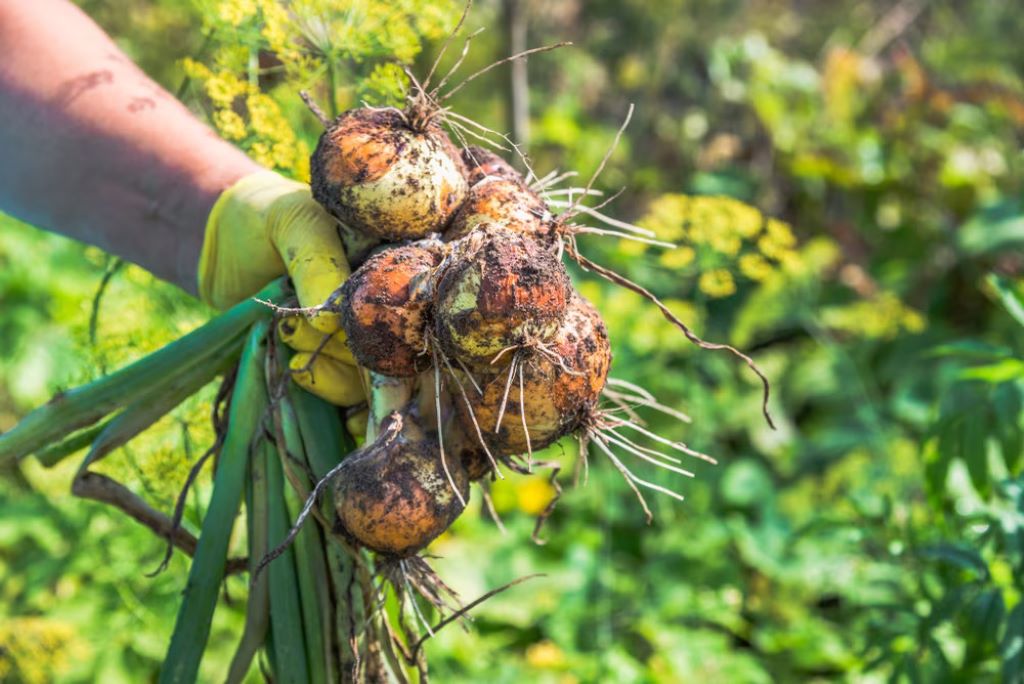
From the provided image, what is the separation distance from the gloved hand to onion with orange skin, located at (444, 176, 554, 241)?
0.19 m

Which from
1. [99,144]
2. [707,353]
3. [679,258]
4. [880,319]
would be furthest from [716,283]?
[99,144]

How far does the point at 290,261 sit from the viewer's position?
4.83 ft

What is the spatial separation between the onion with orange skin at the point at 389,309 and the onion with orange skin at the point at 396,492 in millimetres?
93

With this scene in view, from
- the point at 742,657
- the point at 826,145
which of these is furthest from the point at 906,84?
the point at 742,657

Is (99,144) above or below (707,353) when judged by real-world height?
above

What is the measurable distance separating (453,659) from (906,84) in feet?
13.5

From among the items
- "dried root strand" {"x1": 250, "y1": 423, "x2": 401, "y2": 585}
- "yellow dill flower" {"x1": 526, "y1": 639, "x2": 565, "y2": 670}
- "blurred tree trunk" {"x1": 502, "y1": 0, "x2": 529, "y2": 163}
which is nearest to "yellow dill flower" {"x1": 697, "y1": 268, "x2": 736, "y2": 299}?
"yellow dill flower" {"x1": 526, "y1": 639, "x2": 565, "y2": 670}

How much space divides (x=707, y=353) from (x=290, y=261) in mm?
2309

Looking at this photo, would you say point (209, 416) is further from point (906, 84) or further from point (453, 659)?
point (906, 84)

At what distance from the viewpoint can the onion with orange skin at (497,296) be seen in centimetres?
120

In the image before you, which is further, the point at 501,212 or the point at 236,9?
the point at 236,9

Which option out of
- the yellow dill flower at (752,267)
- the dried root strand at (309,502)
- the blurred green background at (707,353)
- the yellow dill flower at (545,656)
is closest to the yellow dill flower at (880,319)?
the blurred green background at (707,353)

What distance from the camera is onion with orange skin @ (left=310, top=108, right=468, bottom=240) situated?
135 centimetres

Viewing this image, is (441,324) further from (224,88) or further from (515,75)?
(515,75)
